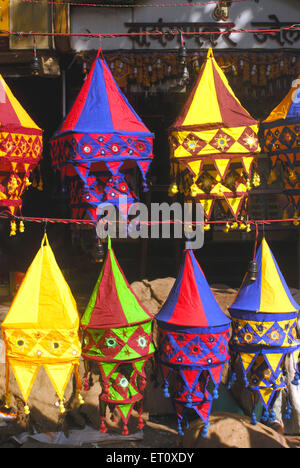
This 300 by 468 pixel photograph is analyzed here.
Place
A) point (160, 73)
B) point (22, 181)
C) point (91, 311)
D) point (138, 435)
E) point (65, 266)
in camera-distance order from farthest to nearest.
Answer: point (65, 266)
point (160, 73)
point (138, 435)
point (22, 181)
point (91, 311)

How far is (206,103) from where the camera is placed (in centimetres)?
622

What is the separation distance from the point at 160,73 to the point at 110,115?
8.04 feet

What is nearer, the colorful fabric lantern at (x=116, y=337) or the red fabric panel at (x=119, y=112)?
the colorful fabric lantern at (x=116, y=337)

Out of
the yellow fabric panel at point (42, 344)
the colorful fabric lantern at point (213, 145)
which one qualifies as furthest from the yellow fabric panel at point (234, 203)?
the yellow fabric panel at point (42, 344)

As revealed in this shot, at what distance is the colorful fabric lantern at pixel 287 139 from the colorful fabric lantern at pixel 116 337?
7.38 feet

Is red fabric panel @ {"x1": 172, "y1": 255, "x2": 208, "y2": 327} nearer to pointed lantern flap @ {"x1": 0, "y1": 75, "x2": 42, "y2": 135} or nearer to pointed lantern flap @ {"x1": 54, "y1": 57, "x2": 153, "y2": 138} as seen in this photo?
pointed lantern flap @ {"x1": 54, "y1": 57, "x2": 153, "y2": 138}

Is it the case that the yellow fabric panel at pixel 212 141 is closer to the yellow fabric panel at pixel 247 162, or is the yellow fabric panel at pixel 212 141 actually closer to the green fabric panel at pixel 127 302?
the yellow fabric panel at pixel 247 162

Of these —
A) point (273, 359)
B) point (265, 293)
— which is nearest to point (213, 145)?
point (265, 293)

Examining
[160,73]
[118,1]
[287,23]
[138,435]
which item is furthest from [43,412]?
[287,23]

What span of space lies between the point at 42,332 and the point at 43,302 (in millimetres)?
323

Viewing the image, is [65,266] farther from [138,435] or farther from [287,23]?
[287,23]

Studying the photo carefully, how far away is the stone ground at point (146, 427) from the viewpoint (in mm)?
6770

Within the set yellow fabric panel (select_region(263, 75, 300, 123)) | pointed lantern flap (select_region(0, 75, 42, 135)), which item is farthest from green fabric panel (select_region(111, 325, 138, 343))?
yellow fabric panel (select_region(263, 75, 300, 123))

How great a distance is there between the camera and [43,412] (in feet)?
24.7
